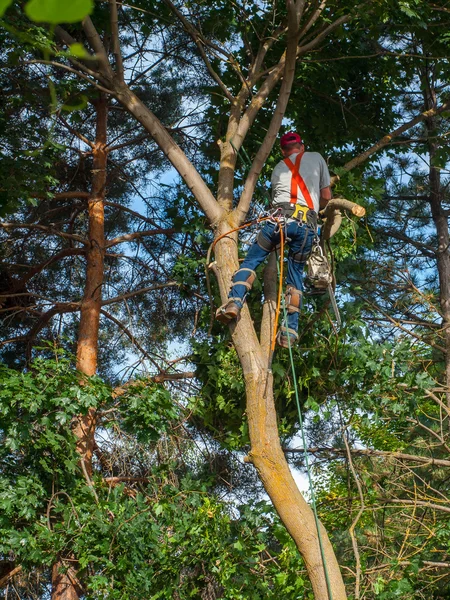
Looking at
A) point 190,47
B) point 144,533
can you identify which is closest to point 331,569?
point 144,533

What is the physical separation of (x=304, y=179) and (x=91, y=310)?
355 centimetres

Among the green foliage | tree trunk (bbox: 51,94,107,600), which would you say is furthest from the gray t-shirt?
tree trunk (bbox: 51,94,107,600)

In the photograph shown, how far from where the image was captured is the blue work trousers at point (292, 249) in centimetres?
561

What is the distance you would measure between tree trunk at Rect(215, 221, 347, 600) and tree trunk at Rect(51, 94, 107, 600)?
8.25 ft

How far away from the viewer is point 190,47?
1040 centimetres

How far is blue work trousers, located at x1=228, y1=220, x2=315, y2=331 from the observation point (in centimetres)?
561

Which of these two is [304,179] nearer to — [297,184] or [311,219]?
[297,184]

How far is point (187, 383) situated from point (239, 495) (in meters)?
1.95

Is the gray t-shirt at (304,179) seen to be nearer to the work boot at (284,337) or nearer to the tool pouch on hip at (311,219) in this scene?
the tool pouch on hip at (311,219)

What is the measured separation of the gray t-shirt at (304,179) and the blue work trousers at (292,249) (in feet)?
0.70

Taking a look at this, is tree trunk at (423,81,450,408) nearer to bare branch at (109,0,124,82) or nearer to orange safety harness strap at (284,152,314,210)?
orange safety harness strap at (284,152,314,210)

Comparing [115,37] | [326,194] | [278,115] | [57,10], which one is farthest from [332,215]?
[57,10]

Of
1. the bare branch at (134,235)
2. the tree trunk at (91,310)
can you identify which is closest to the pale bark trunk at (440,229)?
the bare branch at (134,235)

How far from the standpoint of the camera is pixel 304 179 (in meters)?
5.86
